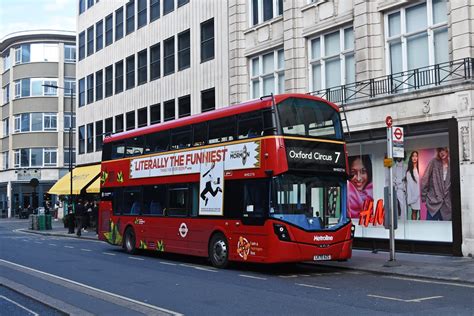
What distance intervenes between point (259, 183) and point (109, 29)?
29651mm

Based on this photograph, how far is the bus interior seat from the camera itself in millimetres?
18641

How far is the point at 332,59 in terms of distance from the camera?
22.1 m

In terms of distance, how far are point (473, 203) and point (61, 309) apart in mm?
12089

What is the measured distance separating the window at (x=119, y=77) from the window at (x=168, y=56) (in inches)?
246

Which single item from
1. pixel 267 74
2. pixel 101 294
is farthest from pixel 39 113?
pixel 101 294

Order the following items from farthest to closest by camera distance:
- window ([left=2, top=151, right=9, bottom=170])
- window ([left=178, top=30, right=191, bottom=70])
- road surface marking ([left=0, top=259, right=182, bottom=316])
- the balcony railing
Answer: window ([left=2, top=151, right=9, bottom=170]), window ([left=178, top=30, right=191, bottom=70]), the balcony railing, road surface marking ([left=0, top=259, right=182, bottom=316])

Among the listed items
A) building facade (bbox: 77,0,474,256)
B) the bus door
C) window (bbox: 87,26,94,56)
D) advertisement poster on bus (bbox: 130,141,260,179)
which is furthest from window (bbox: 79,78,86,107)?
the bus door

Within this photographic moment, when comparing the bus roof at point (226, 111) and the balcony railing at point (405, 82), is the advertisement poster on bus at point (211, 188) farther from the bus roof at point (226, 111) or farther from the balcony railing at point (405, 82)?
the balcony railing at point (405, 82)

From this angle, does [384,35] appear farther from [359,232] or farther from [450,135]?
[359,232]

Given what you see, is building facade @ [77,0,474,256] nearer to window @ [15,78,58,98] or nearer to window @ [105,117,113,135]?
window @ [105,117,113,135]

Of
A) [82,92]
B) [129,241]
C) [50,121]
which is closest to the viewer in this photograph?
[129,241]

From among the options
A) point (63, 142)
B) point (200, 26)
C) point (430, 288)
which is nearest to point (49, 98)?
point (63, 142)

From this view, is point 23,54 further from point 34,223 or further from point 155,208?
point 155,208

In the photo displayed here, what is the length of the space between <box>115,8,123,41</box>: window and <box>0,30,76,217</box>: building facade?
25.7 meters
